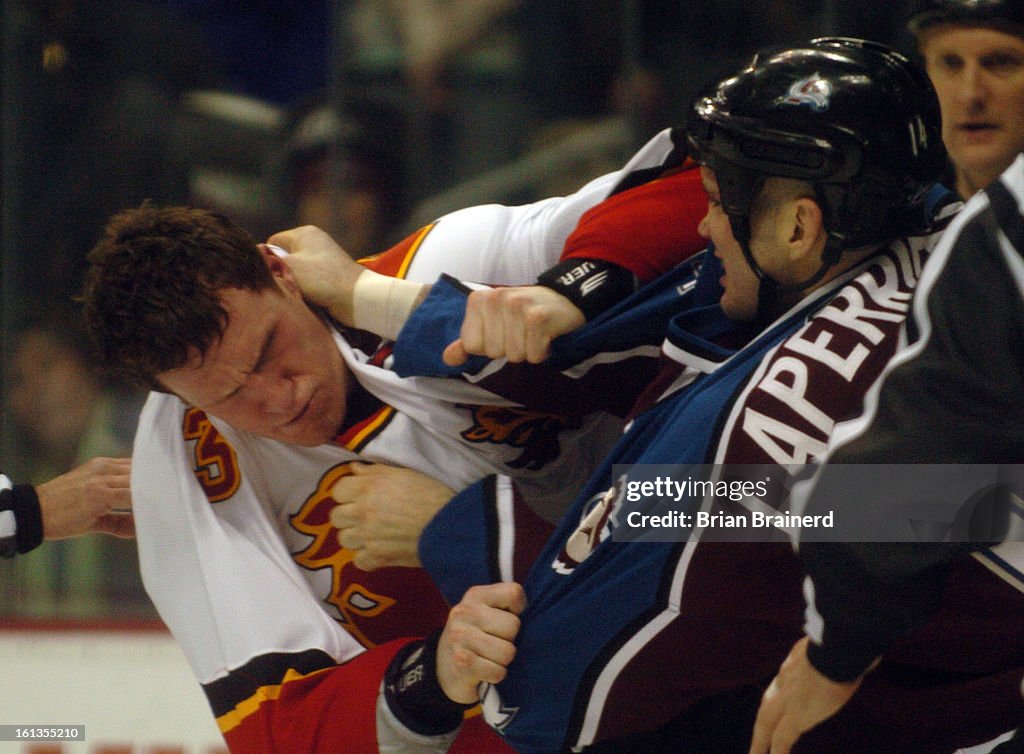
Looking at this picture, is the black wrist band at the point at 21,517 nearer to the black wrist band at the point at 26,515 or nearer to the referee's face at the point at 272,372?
the black wrist band at the point at 26,515

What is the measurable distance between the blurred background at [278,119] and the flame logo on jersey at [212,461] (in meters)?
1.72

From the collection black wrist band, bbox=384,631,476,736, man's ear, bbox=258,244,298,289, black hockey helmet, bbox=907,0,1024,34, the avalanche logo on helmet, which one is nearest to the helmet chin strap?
the avalanche logo on helmet

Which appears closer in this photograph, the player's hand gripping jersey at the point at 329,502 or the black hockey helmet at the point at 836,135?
the black hockey helmet at the point at 836,135

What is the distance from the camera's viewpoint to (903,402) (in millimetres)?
1062

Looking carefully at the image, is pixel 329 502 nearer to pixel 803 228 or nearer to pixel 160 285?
pixel 160 285

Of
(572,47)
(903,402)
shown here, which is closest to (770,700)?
(903,402)

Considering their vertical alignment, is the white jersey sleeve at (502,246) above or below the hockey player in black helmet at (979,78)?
below

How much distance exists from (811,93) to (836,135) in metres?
0.05

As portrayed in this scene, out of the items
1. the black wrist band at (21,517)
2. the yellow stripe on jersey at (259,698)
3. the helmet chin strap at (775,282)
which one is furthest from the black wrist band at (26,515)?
the helmet chin strap at (775,282)

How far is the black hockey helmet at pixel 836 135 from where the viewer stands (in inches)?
52.2

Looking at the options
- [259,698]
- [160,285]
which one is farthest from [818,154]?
[259,698]

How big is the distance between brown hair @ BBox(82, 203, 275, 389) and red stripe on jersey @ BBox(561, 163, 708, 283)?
45cm

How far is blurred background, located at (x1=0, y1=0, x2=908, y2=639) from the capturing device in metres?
3.56

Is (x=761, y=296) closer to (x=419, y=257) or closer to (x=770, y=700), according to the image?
(x=770, y=700)
